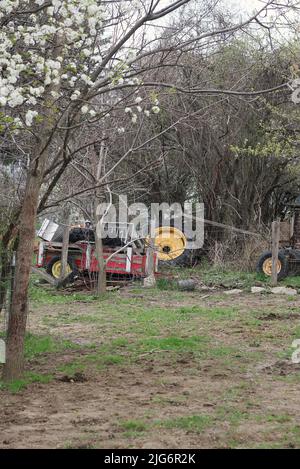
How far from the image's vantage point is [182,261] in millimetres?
18750

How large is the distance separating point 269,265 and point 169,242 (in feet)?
10.3

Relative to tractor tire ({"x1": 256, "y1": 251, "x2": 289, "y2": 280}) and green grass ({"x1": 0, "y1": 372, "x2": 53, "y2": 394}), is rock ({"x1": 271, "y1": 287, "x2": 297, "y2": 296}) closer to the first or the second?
tractor tire ({"x1": 256, "y1": 251, "x2": 289, "y2": 280})

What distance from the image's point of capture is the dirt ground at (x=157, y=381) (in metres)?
5.00

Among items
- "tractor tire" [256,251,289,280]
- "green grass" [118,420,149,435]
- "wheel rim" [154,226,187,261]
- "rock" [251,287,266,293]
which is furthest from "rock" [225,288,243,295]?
"green grass" [118,420,149,435]

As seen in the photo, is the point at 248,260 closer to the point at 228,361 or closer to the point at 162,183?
the point at 162,183

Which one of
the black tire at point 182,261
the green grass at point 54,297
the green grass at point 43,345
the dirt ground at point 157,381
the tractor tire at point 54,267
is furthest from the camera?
the black tire at point 182,261

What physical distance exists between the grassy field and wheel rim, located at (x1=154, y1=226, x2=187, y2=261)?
5.24 meters

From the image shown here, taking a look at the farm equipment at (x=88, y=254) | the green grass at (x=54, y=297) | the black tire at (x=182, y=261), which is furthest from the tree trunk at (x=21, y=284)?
the black tire at (x=182, y=261)

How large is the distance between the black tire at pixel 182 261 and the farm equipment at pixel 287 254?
114 inches

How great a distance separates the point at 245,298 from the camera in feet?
45.2

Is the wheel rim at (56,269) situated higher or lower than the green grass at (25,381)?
higher

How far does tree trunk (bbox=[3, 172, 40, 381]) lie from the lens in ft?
21.8

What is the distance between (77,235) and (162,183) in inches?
191

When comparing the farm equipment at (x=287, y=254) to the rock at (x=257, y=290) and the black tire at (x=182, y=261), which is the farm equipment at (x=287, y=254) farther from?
the black tire at (x=182, y=261)
